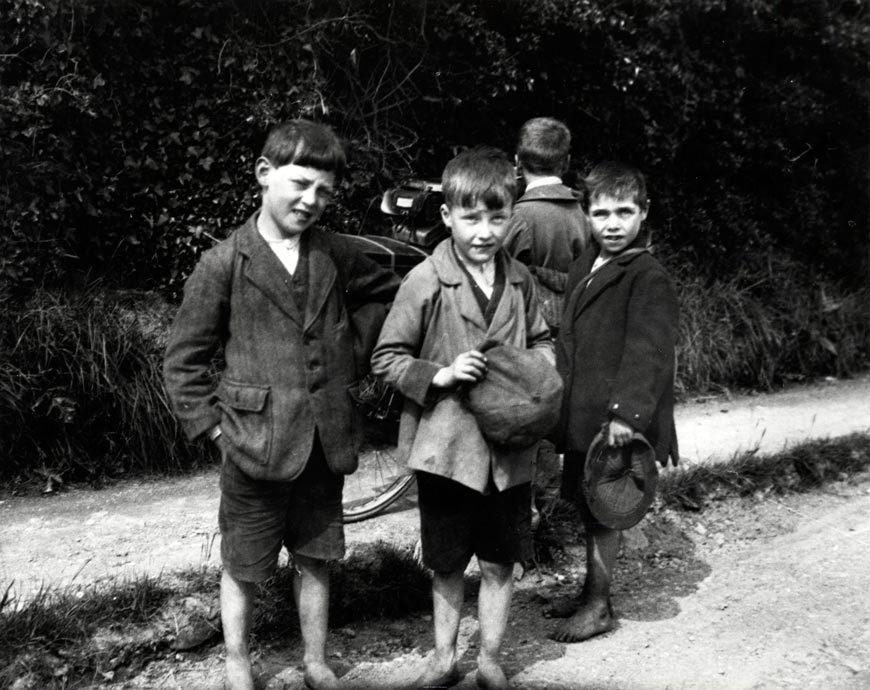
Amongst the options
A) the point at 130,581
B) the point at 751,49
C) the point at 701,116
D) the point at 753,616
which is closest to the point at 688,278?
the point at 701,116

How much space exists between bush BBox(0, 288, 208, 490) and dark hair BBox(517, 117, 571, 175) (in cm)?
257

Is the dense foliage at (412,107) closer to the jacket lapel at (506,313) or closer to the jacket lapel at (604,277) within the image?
the jacket lapel at (604,277)

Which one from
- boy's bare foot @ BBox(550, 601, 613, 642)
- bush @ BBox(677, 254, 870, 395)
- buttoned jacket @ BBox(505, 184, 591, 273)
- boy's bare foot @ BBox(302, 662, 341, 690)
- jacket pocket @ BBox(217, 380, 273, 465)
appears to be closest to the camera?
jacket pocket @ BBox(217, 380, 273, 465)

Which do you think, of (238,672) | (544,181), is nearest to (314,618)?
(238,672)

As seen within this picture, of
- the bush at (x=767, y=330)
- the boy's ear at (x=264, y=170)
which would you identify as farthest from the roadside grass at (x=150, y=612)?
the bush at (x=767, y=330)

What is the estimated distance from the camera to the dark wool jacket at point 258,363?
2789 mm

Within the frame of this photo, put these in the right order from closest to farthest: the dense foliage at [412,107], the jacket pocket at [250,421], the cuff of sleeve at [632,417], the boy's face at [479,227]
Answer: the jacket pocket at [250,421]
the boy's face at [479,227]
the cuff of sleeve at [632,417]
the dense foliage at [412,107]

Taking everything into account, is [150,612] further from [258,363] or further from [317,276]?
[317,276]

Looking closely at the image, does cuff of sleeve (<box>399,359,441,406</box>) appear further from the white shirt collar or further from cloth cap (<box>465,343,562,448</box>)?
the white shirt collar

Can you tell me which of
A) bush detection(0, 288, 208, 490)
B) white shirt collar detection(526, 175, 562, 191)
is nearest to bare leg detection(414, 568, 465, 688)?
white shirt collar detection(526, 175, 562, 191)

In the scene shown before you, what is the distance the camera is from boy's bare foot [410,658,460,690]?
9.96 ft

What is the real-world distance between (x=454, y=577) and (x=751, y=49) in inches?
249

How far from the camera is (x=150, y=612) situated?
3.34 metres

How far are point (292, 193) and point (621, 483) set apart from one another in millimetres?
1578
